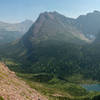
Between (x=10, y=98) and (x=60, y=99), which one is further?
(x=60, y=99)

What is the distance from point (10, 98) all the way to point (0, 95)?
5.97m

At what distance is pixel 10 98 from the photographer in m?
77.8

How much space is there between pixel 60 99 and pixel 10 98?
11934 centimetres

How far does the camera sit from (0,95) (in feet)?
242

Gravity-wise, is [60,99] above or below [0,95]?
below

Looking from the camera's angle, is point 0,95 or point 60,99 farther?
point 60,99

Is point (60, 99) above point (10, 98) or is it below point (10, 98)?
below

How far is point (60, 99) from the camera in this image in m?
187

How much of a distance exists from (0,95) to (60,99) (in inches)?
4909

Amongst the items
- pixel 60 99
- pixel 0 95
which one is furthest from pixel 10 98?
pixel 60 99

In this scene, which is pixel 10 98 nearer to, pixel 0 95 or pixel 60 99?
pixel 0 95
